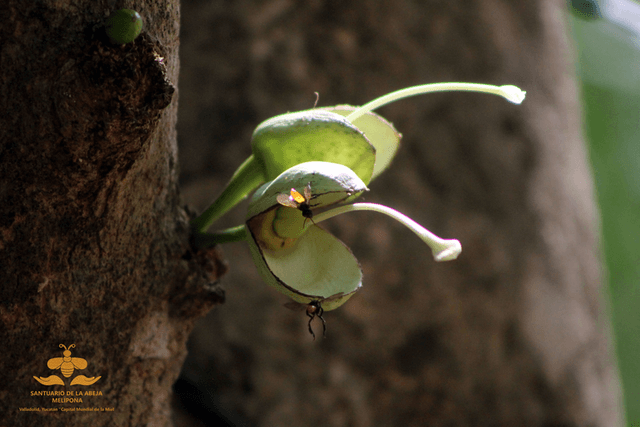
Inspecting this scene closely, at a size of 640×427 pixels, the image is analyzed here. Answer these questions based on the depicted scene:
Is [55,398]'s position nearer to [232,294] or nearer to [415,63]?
[232,294]

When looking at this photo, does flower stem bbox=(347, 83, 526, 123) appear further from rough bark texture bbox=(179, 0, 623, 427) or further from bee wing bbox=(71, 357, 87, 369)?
rough bark texture bbox=(179, 0, 623, 427)

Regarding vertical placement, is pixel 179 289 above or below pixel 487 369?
above

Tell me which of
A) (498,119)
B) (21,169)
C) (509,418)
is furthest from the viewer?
(498,119)

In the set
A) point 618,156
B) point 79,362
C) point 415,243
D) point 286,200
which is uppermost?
point 286,200

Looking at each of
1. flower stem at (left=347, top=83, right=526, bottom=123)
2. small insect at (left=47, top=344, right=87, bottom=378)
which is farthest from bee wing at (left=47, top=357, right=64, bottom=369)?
flower stem at (left=347, top=83, right=526, bottom=123)

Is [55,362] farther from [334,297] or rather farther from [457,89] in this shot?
[457,89]

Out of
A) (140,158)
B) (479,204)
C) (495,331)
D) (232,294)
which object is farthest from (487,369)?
(140,158)

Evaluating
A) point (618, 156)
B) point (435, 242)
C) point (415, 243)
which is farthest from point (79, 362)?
point (618, 156)

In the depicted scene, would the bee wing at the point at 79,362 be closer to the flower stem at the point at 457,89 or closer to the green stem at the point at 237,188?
the green stem at the point at 237,188
